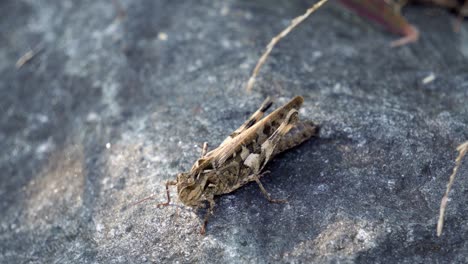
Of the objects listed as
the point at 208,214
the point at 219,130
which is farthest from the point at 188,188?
the point at 219,130

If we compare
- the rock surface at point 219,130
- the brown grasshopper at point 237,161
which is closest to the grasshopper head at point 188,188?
the brown grasshopper at point 237,161

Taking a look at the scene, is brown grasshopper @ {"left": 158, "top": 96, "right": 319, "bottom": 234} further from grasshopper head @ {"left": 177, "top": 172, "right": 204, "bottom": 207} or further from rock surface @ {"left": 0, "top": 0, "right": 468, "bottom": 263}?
rock surface @ {"left": 0, "top": 0, "right": 468, "bottom": 263}

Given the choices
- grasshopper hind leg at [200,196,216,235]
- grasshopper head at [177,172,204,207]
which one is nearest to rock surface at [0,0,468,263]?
grasshopper hind leg at [200,196,216,235]

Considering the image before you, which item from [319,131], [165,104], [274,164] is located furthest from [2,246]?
[319,131]

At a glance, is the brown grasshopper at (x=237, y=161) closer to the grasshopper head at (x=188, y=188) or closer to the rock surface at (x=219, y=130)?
the grasshopper head at (x=188, y=188)

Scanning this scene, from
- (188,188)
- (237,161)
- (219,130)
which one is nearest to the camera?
(188,188)

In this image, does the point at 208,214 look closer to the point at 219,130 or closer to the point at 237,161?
the point at 237,161

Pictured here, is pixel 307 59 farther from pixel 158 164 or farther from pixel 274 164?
pixel 158 164
